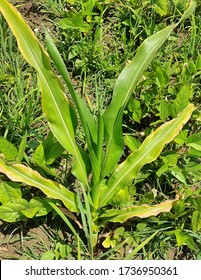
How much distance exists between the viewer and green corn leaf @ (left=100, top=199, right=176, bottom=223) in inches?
57.6

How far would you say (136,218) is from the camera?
5.16 ft

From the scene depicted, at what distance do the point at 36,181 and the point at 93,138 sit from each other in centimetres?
22

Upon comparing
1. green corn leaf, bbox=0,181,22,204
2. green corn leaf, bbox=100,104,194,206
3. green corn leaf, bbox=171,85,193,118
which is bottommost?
green corn leaf, bbox=0,181,22,204

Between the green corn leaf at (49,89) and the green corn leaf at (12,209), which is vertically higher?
the green corn leaf at (49,89)

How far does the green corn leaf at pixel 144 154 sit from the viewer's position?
1.47 meters

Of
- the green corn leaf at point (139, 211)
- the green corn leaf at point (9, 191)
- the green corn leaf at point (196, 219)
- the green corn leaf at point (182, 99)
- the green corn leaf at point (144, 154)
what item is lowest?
the green corn leaf at point (196, 219)

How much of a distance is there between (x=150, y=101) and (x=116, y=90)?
1.19 feet

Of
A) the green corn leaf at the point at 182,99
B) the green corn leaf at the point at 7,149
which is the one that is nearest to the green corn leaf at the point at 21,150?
the green corn leaf at the point at 7,149

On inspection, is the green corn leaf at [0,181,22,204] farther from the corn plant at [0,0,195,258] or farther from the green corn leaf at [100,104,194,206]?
the green corn leaf at [100,104,194,206]

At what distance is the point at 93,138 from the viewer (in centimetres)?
143

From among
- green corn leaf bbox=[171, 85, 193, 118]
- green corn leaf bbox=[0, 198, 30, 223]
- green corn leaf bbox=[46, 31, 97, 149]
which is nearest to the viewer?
green corn leaf bbox=[46, 31, 97, 149]

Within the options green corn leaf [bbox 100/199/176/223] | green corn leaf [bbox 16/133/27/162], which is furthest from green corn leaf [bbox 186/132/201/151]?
green corn leaf [bbox 16/133/27/162]

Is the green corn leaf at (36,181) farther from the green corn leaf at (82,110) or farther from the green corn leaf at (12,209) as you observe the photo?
the green corn leaf at (82,110)

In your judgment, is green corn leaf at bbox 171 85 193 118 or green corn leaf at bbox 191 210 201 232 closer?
green corn leaf at bbox 191 210 201 232
